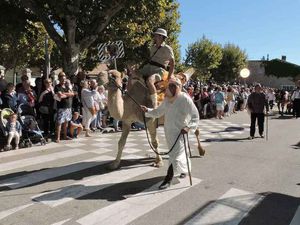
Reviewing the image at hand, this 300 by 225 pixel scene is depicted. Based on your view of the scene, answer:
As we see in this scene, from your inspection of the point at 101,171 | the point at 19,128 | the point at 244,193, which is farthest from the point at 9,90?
the point at 244,193

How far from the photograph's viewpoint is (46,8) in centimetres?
1697

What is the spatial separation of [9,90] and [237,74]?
5950cm

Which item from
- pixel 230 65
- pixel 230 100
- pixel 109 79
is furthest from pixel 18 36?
pixel 230 65

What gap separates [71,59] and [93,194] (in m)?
11.0

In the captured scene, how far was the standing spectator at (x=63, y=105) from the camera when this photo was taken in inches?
448

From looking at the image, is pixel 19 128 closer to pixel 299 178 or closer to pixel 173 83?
pixel 173 83

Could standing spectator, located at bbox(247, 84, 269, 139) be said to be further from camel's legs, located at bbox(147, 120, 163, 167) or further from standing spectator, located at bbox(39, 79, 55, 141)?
standing spectator, located at bbox(39, 79, 55, 141)

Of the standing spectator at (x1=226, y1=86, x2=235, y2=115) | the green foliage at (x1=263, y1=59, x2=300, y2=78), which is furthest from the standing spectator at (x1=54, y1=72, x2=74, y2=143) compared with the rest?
the green foliage at (x1=263, y1=59, x2=300, y2=78)

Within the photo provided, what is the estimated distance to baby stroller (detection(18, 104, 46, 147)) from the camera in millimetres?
10594

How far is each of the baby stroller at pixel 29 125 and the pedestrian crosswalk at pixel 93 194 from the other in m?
1.30

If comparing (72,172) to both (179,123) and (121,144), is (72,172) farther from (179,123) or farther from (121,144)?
(179,123)

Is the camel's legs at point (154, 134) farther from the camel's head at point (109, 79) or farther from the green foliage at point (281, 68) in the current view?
the green foliage at point (281, 68)

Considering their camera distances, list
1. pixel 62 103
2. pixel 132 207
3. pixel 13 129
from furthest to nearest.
Result: pixel 62 103 → pixel 13 129 → pixel 132 207

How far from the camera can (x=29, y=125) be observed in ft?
35.3
